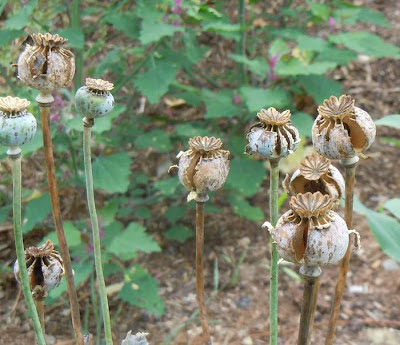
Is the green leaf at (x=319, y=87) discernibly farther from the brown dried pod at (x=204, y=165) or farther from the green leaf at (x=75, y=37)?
the brown dried pod at (x=204, y=165)

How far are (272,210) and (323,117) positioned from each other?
0.47ft

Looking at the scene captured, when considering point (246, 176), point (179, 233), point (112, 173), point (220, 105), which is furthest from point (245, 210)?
Answer: point (112, 173)

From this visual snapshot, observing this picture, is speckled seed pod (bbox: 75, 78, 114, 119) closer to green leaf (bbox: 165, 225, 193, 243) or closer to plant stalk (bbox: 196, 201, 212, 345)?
plant stalk (bbox: 196, 201, 212, 345)

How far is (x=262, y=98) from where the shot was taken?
2.29 m

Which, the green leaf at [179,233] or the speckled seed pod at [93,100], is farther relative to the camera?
the green leaf at [179,233]

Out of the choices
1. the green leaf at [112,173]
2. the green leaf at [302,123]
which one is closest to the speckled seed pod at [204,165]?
the green leaf at [112,173]

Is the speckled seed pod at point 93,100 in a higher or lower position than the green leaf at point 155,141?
higher

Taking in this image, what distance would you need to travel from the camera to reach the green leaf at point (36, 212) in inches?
85.3

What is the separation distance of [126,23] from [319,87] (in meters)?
0.71

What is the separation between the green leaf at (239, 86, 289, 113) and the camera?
2.23 meters

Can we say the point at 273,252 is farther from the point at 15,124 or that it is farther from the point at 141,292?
the point at 141,292

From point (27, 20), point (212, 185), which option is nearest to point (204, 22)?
point (27, 20)

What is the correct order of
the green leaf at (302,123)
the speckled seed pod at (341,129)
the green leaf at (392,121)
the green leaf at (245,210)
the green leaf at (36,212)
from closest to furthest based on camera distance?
→ the speckled seed pod at (341,129)
the green leaf at (392,121)
the green leaf at (36,212)
the green leaf at (302,123)
the green leaf at (245,210)

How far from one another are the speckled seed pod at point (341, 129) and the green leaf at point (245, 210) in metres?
1.55
